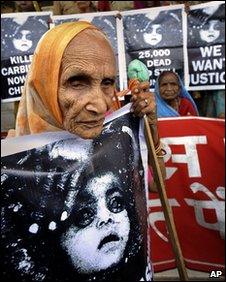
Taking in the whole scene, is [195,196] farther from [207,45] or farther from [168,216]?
[207,45]

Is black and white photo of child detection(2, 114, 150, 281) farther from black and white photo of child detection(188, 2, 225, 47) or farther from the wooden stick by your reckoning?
black and white photo of child detection(188, 2, 225, 47)

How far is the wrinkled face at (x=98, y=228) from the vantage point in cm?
166

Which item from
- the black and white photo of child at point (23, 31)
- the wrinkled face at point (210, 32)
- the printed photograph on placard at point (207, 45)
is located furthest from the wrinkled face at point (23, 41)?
the wrinkled face at point (210, 32)

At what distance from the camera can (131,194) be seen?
1.84 metres

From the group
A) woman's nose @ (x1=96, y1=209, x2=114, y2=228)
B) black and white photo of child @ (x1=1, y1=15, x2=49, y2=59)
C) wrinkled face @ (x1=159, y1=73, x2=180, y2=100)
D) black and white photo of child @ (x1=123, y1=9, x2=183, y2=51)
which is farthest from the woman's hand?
black and white photo of child @ (x1=1, y1=15, x2=49, y2=59)

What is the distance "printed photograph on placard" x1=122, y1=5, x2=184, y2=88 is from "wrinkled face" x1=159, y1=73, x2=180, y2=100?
31 cm

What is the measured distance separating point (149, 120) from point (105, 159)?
0.39m

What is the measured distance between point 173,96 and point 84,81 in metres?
2.79

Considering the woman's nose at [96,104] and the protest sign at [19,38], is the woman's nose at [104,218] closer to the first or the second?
the woman's nose at [96,104]

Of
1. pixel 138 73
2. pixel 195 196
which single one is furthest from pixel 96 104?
pixel 195 196

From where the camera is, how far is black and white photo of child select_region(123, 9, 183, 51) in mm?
4656

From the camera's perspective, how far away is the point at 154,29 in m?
4.68

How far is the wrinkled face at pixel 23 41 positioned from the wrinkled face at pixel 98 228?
3.25m

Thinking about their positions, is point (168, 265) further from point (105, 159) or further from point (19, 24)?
point (19, 24)
